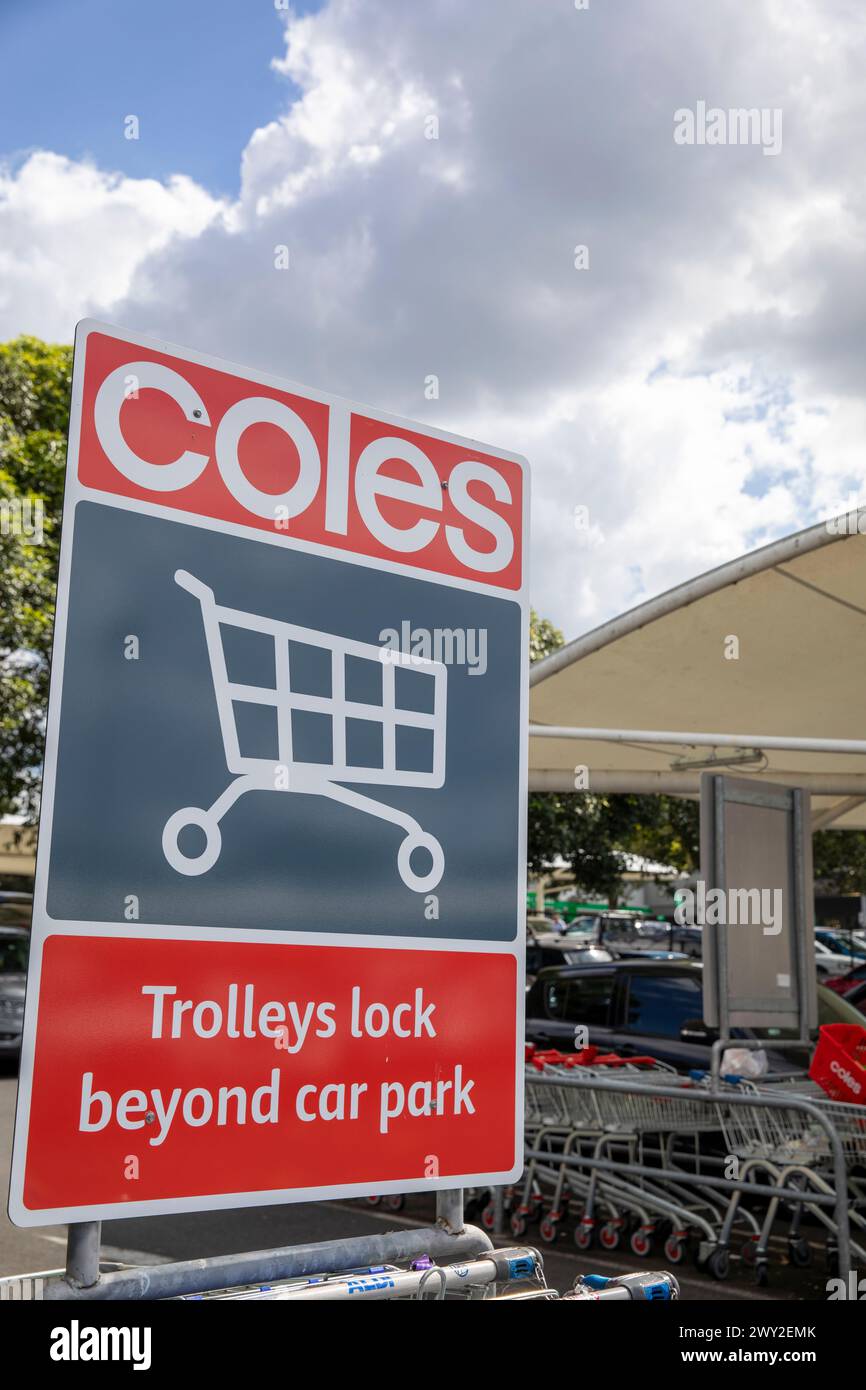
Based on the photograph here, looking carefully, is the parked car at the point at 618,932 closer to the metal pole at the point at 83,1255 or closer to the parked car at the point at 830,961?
the parked car at the point at 830,961

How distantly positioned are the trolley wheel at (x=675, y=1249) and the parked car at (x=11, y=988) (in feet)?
29.0

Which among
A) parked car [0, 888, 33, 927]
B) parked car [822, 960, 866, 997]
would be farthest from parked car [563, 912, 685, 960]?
parked car [0, 888, 33, 927]

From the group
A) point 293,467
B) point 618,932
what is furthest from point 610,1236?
point 618,932

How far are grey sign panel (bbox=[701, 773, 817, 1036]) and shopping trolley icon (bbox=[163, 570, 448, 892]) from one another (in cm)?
431

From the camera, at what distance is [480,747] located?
2.23 m

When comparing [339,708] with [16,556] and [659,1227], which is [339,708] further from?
[16,556]

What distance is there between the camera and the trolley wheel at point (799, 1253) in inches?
281

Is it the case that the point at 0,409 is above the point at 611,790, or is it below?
above

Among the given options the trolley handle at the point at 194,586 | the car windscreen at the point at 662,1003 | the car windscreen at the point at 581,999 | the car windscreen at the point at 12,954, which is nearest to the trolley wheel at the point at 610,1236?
the car windscreen at the point at 662,1003

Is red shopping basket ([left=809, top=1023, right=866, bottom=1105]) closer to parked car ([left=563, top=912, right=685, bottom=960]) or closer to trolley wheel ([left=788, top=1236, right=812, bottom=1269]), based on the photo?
trolley wheel ([left=788, top=1236, right=812, bottom=1269])

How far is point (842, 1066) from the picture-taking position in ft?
22.1

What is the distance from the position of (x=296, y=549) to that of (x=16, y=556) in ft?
58.9

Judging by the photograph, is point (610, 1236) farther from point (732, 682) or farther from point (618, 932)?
point (618, 932)
